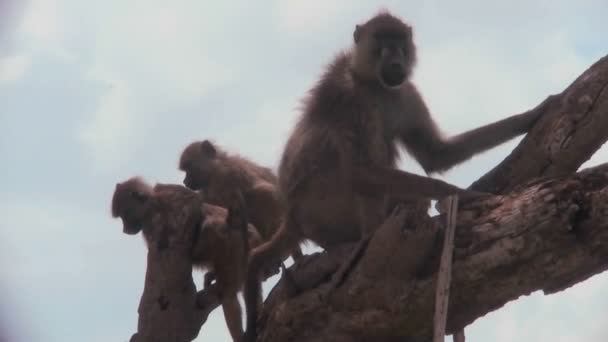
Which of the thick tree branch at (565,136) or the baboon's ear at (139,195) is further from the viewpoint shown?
the baboon's ear at (139,195)

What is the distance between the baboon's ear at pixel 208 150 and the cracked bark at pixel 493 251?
4.61m

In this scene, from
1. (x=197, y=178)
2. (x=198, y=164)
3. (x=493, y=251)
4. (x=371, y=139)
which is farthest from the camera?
(x=198, y=164)

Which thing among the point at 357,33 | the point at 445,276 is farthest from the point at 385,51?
the point at 445,276

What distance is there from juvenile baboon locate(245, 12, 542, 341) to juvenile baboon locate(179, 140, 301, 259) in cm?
205

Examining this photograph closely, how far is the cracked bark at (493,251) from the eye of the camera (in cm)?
557

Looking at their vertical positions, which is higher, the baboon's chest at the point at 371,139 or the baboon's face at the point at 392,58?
the baboon's face at the point at 392,58

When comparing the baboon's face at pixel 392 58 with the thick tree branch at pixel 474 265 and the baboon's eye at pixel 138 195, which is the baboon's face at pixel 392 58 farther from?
the baboon's eye at pixel 138 195

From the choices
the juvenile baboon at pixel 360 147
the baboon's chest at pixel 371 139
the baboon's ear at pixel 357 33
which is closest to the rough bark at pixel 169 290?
the juvenile baboon at pixel 360 147

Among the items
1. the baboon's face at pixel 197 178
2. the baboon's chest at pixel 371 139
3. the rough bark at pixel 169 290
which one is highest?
the baboon's face at pixel 197 178

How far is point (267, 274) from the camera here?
8359 millimetres

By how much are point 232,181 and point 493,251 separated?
17.2ft

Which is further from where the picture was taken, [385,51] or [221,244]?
[221,244]

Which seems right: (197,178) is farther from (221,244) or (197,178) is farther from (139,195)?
(221,244)

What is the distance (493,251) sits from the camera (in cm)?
569
